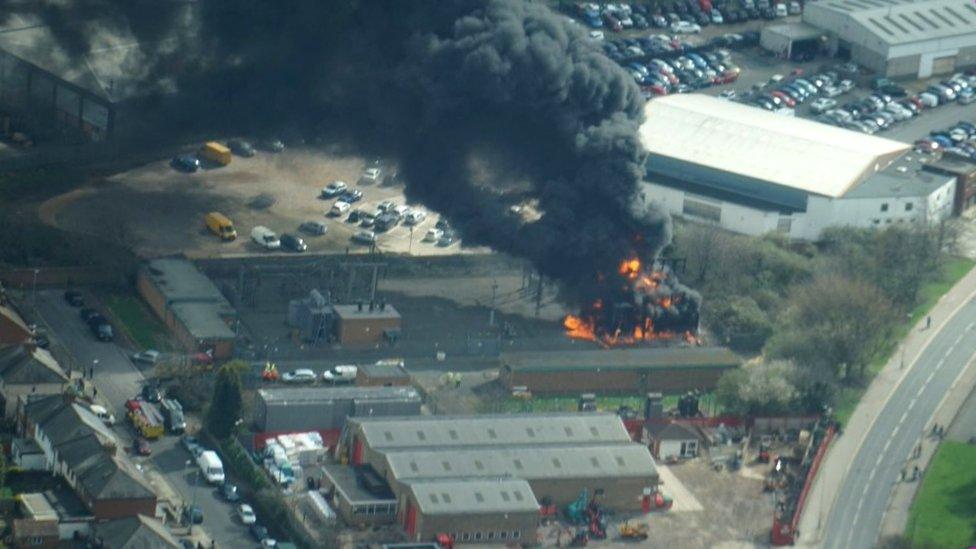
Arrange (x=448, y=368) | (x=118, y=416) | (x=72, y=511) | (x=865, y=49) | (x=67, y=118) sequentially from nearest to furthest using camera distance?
(x=72, y=511)
(x=118, y=416)
(x=448, y=368)
(x=67, y=118)
(x=865, y=49)

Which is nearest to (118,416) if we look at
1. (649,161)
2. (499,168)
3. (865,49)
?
(499,168)

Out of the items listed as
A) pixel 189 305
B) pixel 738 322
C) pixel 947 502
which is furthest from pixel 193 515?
pixel 738 322

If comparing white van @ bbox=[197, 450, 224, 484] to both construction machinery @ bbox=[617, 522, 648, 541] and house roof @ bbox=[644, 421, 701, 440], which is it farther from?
house roof @ bbox=[644, 421, 701, 440]

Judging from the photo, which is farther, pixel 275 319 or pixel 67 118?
pixel 67 118

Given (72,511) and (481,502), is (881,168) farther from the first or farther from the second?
(72,511)

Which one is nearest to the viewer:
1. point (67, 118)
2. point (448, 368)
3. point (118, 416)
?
point (118, 416)

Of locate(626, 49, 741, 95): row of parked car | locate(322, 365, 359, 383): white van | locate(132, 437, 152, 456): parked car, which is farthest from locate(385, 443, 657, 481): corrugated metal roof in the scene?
locate(626, 49, 741, 95): row of parked car
